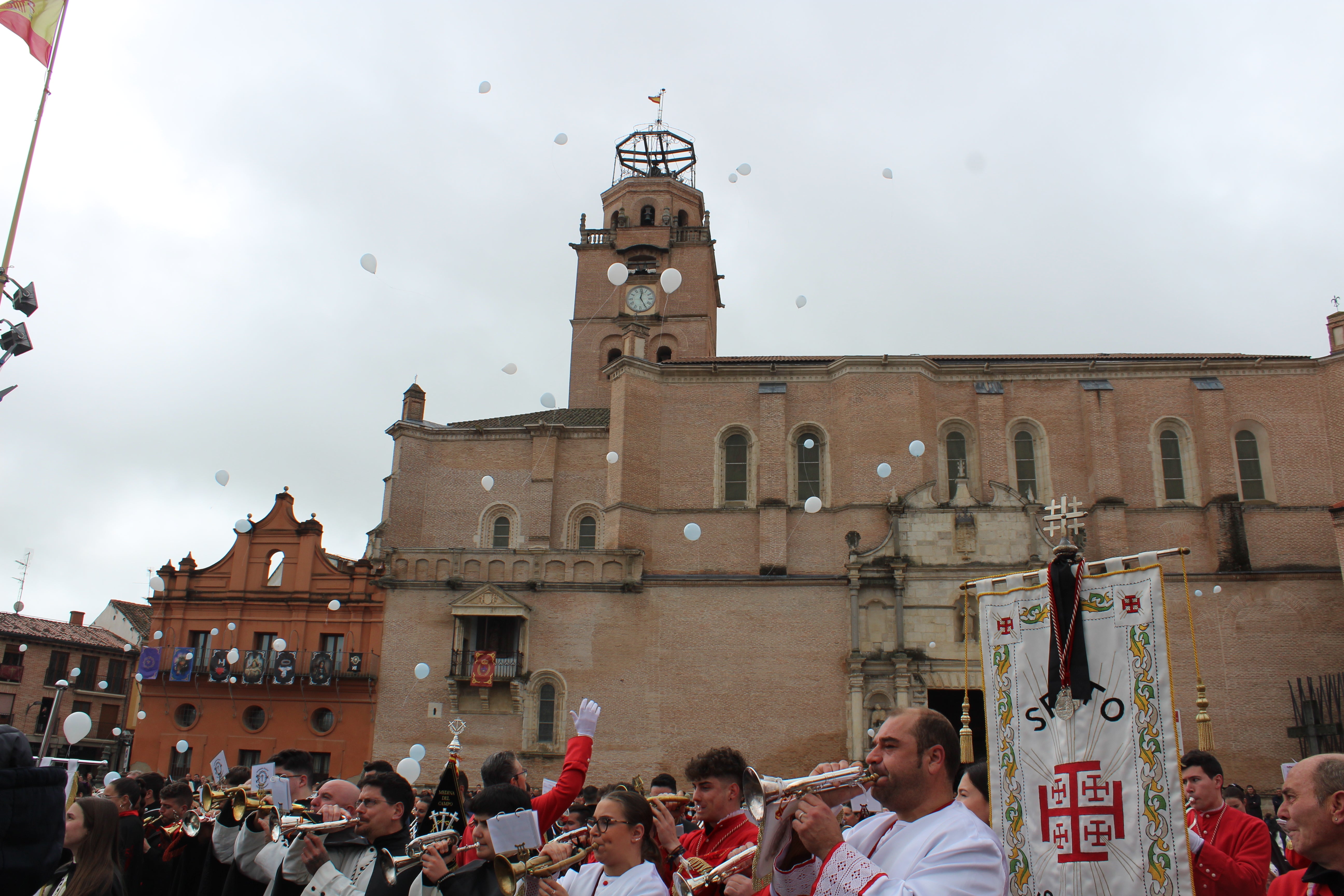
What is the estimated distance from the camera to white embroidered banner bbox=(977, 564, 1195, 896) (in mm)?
5453

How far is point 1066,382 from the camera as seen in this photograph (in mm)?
31484

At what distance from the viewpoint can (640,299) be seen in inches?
1817

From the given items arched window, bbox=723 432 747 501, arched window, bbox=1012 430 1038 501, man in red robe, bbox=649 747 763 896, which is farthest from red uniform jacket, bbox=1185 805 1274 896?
arched window, bbox=1012 430 1038 501

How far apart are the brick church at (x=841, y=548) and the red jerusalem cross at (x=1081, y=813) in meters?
20.0

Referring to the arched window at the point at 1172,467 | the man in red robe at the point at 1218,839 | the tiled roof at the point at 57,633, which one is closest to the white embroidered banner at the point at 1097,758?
the man in red robe at the point at 1218,839

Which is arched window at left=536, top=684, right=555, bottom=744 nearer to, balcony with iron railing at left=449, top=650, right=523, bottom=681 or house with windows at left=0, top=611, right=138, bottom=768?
balcony with iron railing at left=449, top=650, right=523, bottom=681

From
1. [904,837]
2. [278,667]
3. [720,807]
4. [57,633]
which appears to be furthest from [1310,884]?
[57,633]

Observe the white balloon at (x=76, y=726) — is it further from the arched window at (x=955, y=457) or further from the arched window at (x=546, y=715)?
the arched window at (x=955, y=457)

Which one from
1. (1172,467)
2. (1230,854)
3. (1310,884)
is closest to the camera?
(1310,884)

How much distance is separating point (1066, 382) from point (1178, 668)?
9854 millimetres

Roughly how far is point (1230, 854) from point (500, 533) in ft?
100

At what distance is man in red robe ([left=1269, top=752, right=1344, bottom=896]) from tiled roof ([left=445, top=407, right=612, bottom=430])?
3012 centimetres

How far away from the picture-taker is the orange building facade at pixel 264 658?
29281mm

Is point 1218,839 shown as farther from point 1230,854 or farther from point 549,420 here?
point 549,420
